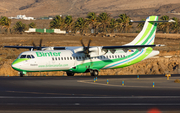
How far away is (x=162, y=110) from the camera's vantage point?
15297mm

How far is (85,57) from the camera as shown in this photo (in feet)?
128

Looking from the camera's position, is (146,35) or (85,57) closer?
(85,57)

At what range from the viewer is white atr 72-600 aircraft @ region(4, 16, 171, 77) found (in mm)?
35041

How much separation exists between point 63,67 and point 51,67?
5.52 feet

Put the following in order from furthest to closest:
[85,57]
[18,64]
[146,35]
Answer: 1. [146,35]
2. [85,57]
3. [18,64]

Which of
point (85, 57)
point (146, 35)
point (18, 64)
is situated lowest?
point (18, 64)

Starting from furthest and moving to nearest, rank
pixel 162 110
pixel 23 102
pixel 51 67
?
pixel 51 67 < pixel 23 102 < pixel 162 110

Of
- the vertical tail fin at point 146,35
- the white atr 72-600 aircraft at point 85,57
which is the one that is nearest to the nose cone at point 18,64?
the white atr 72-600 aircraft at point 85,57

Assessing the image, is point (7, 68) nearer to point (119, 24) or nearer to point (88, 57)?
point (88, 57)

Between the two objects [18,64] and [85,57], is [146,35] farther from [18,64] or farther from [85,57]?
[18,64]

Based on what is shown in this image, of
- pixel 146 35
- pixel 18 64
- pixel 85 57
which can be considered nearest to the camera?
pixel 18 64

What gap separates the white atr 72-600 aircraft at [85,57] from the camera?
35041 millimetres

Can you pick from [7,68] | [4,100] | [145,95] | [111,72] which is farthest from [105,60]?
[4,100]

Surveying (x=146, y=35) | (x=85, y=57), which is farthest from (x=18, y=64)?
(x=146, y=35)
